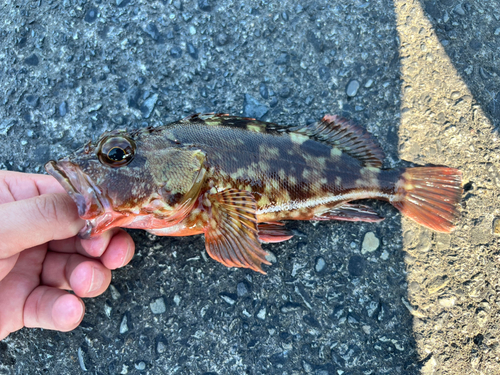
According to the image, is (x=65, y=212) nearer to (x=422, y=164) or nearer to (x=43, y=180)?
(x=43, y=180)

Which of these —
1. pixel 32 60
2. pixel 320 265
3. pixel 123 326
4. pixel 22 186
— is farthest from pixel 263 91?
pixel 123 326

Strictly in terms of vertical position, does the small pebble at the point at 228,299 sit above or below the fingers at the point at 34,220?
below

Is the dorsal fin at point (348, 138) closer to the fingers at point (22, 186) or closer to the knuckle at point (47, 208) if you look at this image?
the knuckle at point (47, 208)

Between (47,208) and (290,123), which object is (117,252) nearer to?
(47,208)

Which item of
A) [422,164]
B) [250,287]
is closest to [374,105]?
[422,164]

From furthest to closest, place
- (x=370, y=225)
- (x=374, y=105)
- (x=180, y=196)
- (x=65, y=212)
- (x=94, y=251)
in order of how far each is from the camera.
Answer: (x=374, y=105) < (x=370, y=225) < (x=94, y=251) < (x=180, y=196) < (x=65, y=212)

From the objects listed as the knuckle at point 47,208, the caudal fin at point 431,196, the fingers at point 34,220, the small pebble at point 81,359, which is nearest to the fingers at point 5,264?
the fingers at point 34,220

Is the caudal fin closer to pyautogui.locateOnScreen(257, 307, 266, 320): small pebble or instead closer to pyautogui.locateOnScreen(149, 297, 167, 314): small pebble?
pyautogui.locateOnScreen(257, 307, 266, 320): small pebble
